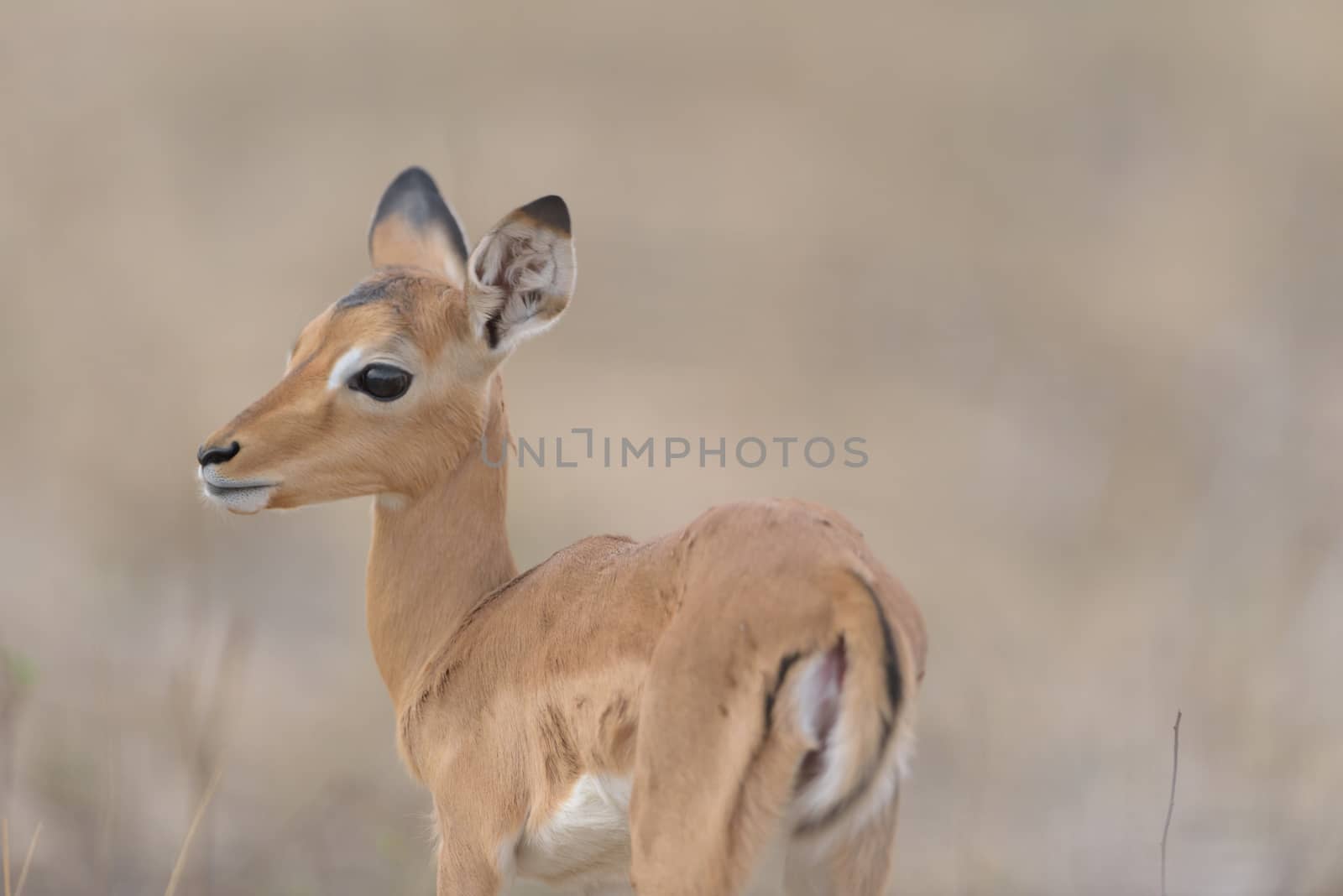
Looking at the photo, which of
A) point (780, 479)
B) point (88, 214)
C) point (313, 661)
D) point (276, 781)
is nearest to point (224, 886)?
point (276, 781)

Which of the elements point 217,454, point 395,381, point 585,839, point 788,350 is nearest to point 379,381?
point 395,381

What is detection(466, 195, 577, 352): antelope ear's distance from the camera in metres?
3.58

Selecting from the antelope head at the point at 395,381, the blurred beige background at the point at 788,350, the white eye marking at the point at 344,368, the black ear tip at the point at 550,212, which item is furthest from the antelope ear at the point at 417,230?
the blurred beige background at the point at 788,350

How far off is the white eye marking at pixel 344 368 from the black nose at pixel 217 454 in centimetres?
28

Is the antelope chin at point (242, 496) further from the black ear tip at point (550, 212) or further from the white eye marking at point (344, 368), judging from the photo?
the black ear tip at point (550, 212)

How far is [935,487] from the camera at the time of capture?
10.1 meters

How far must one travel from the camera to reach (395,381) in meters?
3.71

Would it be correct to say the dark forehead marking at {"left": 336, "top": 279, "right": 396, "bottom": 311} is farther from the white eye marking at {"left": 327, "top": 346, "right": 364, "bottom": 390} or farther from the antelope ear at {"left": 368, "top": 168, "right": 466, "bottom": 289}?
the antelope ear at {"left": 368, "top": 168, "right": 466, "bottom": 289}

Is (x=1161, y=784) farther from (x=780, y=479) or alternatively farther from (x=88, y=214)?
(x=88, y=214)

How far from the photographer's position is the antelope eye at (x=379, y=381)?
145 inches

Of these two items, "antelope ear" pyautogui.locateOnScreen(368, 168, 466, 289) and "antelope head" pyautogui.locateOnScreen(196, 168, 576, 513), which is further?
"antelope ear" pyautogui.locateOnScreen(368, 168, 466, 289)

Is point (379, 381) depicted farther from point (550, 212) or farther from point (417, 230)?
point (417, 230)

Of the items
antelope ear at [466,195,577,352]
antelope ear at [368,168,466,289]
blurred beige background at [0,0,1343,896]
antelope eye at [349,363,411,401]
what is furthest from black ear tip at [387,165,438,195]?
blurred beige background at [0,0,1343,896]

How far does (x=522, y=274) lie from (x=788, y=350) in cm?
713
